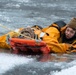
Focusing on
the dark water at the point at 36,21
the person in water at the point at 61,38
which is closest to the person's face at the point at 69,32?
the person in water at the point at 61,38

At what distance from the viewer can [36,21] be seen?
13.5m

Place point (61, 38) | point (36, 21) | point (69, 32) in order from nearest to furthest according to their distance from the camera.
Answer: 1. point (69, 32)
2. point (61, 38)
3. point (36, 21)

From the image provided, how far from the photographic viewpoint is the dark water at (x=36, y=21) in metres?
7.27

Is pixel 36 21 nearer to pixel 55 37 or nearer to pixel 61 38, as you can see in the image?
pixel 61 38

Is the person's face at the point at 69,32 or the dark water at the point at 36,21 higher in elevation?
the person's face at the point at 69,32

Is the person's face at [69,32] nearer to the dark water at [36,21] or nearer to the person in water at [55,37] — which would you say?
the person in water at [55,37]

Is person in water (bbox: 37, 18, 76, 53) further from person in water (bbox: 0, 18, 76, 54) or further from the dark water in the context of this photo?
the dark water

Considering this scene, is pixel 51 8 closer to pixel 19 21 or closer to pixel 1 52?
pixel 19 21

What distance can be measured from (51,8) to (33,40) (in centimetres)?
897

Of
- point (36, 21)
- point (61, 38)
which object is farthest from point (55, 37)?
point (36, 21)

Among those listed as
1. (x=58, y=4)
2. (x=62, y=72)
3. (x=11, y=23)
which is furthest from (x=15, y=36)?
(x=58, y=4)

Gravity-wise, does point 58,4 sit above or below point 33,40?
below

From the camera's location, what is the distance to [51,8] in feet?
55.7

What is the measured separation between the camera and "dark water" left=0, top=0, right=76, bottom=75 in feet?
23.9
